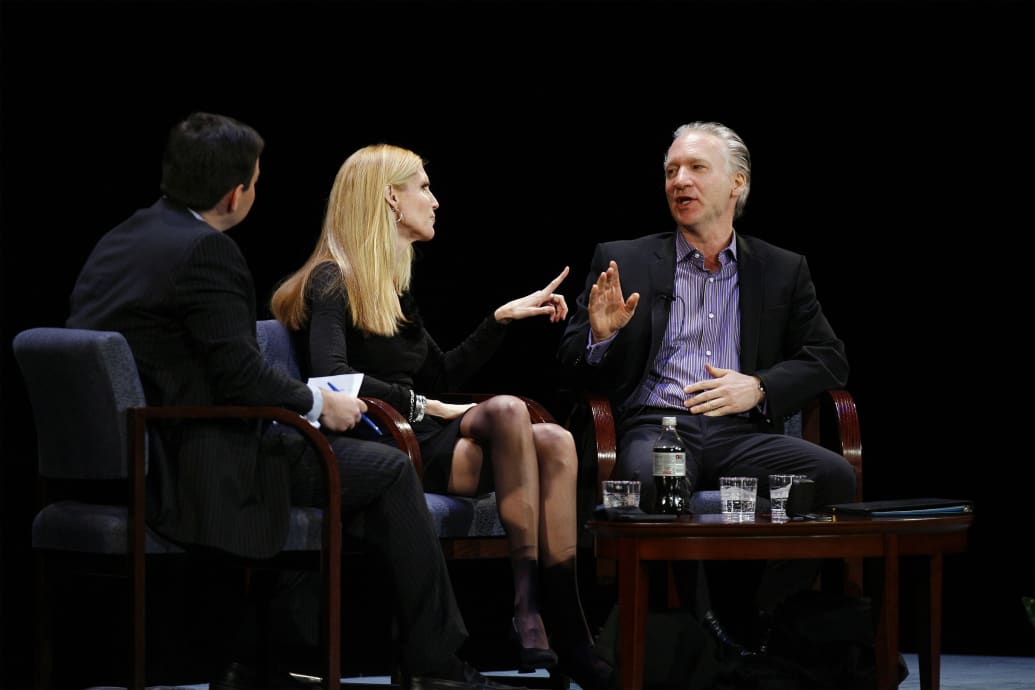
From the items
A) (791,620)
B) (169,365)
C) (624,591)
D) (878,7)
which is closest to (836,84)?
(878,7)

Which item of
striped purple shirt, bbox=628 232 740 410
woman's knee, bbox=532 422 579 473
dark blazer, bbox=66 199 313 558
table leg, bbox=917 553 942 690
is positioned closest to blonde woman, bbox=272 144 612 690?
woman's knee, bbox=532 422 579 473

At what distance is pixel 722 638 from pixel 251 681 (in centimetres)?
112

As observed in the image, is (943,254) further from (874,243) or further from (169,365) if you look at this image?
(169,365)

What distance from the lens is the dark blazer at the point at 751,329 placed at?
3.71m

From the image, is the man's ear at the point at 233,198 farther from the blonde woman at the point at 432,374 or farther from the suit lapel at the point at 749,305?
the suit lapel at the point at 749,305

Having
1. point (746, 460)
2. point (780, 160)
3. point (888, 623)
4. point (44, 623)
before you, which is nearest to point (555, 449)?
point (746, 460)

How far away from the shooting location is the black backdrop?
4.16 meters

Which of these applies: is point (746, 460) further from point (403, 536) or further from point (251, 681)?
point (251, 681)

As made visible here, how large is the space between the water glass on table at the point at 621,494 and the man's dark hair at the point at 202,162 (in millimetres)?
1031

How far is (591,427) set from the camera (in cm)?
370

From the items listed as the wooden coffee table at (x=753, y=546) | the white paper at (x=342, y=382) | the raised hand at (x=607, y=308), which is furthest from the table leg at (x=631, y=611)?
the raised hand at (x=607, y=308)

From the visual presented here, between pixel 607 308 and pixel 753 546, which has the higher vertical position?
pixel 607 308

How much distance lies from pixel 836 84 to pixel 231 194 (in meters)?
2.24

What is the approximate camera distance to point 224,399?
2758 mm
